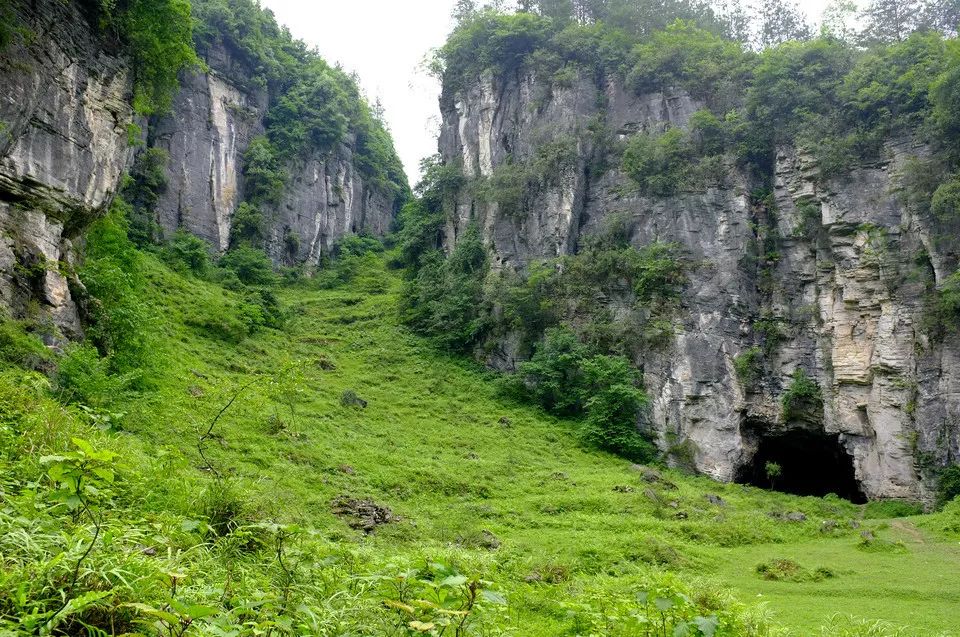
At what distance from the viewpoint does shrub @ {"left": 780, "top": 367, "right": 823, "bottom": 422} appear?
21.9 m

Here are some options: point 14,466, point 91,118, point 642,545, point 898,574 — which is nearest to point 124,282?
point 91,118

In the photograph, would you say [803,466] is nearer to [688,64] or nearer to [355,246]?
[688,64]

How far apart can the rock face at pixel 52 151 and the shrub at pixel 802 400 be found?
2210 centimetres

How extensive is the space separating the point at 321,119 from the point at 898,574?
38326 mm

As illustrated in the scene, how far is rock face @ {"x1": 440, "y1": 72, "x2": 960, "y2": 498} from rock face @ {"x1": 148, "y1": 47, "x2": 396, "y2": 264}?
617 inches

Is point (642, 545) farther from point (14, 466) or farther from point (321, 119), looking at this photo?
point (321, 119)

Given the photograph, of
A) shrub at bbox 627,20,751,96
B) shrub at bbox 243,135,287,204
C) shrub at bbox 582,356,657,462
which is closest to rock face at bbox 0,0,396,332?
shrub at bbox 582,356,657,462

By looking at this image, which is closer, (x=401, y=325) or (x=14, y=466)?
(x=14, y=466)

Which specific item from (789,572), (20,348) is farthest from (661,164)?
(20,348)

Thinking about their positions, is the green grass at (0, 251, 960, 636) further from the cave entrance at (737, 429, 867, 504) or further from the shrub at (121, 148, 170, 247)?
the cave entrance at (737, 429, 867, 504)

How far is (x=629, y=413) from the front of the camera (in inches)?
880

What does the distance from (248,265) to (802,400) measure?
26.1 m

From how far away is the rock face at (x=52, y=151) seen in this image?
12227 mm

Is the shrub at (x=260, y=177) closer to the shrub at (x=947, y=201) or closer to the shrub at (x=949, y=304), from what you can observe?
the shrub at (x=947, y=201)
